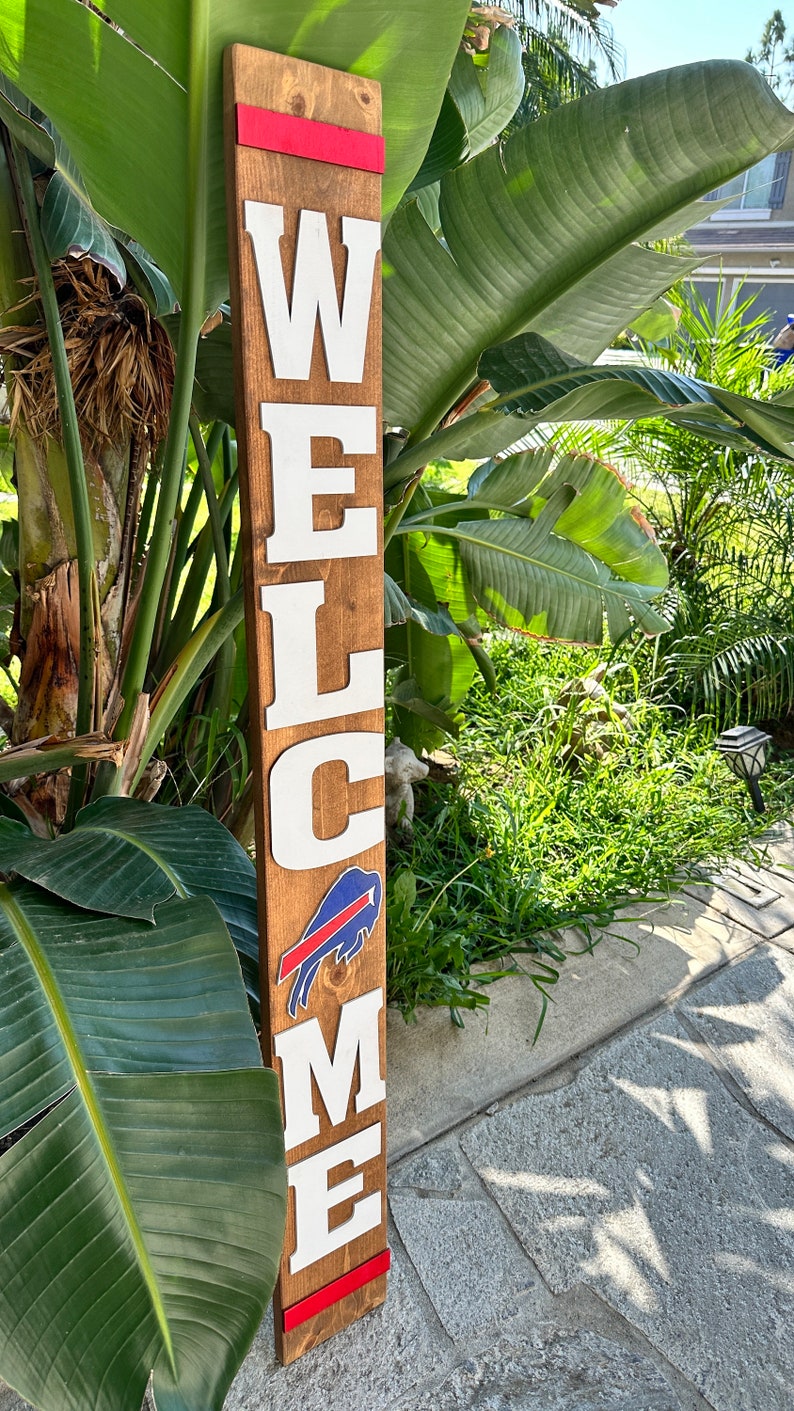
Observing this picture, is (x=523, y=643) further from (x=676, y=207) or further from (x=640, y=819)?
(x=676, y=207)

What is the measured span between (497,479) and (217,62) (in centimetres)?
141

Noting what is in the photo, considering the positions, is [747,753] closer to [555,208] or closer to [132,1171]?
[555,208]

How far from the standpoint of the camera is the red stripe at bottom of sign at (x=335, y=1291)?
1383 mm

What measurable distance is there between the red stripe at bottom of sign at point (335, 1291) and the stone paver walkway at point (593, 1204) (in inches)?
3.0

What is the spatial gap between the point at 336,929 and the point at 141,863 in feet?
0.96

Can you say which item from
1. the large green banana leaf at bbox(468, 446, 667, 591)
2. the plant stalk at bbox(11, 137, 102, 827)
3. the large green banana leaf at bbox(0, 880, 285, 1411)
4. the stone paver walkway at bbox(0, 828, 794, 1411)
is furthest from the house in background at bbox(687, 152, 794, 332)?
the large green banana leaf at bbox(0, 880, 285, 1411)

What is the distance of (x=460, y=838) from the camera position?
278 cm

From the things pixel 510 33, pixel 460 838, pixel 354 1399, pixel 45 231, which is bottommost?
pixel 354 1399

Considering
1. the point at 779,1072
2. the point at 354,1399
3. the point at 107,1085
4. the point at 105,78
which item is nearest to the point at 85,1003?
the point at 107,1085

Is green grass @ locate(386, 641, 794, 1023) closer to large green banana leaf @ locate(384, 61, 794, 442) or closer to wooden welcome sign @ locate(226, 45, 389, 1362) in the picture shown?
wooden welcome sign @ locate(226, 45, 389, 1362)

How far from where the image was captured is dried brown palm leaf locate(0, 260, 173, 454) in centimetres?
147

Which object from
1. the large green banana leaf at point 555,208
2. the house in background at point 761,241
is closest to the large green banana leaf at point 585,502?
the large green banana leaf at point 555,208

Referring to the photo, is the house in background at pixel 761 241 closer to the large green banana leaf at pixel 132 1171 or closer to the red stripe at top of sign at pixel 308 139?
the red stripe at top of sign at pixel 308 139

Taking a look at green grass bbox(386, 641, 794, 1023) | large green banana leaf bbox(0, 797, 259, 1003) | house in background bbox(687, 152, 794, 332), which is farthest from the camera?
house in background bbox(687, 152, 794, 332)
